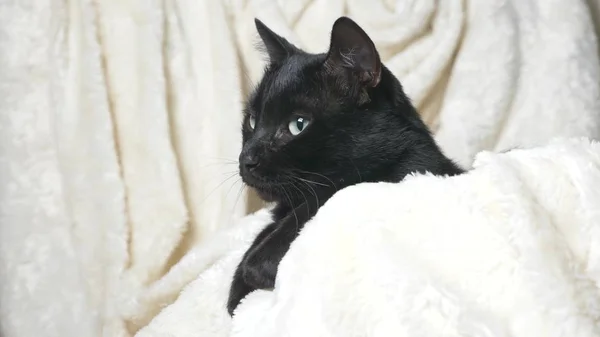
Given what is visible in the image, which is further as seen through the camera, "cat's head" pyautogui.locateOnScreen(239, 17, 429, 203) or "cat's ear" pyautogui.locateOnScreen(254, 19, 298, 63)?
"cat's ear" pyautogui.locateOnScreen(254, 19, 298, 63)

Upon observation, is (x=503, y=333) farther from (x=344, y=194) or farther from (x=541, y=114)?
(x=541, y=114)

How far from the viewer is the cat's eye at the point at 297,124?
84 centimetres

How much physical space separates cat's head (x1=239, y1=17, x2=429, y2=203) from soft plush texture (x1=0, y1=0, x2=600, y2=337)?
0.28 m

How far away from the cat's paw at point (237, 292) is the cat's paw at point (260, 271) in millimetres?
29

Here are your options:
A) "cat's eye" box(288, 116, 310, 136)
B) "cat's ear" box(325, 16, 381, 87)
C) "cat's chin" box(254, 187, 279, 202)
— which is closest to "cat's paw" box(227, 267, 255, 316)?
"cat's chin" box(254, 187, 279, 202)

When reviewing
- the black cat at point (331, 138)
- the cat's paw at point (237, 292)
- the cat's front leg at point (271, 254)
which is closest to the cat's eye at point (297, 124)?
the black cat at point (331, 138)

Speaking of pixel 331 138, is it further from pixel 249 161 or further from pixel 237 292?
pixel 237 292

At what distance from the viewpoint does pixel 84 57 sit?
1199mm

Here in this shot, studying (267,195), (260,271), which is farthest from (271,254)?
(267,195)

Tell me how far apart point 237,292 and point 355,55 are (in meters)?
0.38

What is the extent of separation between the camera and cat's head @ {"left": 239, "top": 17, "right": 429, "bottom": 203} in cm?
82

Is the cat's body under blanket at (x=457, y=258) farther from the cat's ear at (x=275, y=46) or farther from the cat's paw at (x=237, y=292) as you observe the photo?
the cat's ear at (x=275, y=46)

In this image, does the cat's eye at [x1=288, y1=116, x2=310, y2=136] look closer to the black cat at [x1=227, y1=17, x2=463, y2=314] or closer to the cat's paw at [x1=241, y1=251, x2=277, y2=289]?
the black cat at [x1=227, y1=17, x2=463, y2=314]

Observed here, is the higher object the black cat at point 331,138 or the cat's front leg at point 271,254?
the black cat at point 331,138
